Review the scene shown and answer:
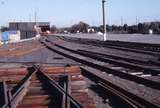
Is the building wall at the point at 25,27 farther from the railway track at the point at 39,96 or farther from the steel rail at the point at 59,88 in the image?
the railway track at the point at 39,96

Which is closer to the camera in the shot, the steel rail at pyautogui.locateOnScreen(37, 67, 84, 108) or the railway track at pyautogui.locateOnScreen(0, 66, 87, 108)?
the steel rail at pyautogui.locateOnScreen(37, 67, 84, 108)

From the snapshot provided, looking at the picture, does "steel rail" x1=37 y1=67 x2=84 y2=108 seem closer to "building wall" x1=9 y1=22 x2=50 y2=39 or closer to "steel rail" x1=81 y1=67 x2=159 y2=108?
"steel rail" x1=81 y1=67 x2=159 y2=108

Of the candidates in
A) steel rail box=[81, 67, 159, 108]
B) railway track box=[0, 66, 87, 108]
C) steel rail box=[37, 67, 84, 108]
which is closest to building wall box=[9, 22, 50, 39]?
steel rail box=[37, 67, 84, 108]

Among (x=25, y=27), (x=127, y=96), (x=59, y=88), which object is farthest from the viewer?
(x=25, y=27)

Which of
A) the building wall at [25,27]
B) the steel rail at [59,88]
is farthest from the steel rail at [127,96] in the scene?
the building wall at [25,27]

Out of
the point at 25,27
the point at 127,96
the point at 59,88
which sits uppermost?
the point at 25,27

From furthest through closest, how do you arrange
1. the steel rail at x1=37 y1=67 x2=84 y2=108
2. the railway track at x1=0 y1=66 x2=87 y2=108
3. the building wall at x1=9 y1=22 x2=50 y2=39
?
the building wall at x1=9 y1=22 x2=50 y2=39, the railway track at x1=0 y1=66 x2=87 y2=108, the steel rail at x1=37 y1=67 x2=84 y2=108

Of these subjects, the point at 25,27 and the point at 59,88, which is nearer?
the point at 59,88

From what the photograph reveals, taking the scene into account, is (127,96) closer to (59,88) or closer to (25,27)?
(59,88)

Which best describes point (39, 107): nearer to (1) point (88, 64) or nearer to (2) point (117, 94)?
(2) point (117, 94)

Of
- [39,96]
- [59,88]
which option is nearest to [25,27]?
[59,88]

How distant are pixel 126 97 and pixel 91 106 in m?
1.27

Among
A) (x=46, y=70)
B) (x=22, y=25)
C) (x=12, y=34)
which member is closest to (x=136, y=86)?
(x=46, y=70)

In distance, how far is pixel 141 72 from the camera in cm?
1603
